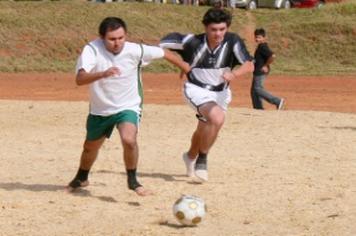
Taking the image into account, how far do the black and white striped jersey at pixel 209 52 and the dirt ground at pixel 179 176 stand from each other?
3.92 ft

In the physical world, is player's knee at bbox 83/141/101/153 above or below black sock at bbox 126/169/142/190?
above

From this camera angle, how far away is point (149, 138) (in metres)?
14.0

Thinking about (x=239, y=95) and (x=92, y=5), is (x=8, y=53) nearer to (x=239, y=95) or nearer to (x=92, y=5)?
(x=92, y=5)

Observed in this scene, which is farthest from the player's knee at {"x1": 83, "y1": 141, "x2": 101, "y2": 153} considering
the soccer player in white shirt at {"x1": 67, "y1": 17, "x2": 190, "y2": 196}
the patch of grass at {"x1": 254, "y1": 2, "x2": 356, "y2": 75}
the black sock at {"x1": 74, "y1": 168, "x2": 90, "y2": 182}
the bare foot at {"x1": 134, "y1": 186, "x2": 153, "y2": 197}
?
the patch of grass at {"x1": 254, "y1": 2, "x2": 356, "y2": 75}

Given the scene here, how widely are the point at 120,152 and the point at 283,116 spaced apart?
15.4ft

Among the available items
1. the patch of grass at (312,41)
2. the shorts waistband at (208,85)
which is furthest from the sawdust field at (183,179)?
the patch of grass at (312,41)

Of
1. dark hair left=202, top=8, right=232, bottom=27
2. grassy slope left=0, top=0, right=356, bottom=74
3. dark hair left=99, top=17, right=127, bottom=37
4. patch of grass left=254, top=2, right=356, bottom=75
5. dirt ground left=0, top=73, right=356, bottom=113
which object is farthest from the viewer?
patch of grass left=254, top=2, right=356, bottom=75

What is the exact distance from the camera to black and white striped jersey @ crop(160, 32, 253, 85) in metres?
10.3

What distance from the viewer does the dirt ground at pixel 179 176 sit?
846 centimetres

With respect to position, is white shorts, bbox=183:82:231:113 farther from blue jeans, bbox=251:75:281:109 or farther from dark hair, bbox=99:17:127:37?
blue jeans, bbox=251:75:281:109

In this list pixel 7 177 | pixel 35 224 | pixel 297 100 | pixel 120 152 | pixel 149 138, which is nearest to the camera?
pixel 35 224

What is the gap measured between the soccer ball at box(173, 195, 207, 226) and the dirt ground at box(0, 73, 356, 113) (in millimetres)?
13846

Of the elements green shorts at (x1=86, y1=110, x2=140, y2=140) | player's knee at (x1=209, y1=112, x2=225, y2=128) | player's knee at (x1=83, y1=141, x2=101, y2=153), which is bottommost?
player's knee at (x1=83, y1=141, x2=101, y2=153)

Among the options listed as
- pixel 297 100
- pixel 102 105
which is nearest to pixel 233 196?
pixel 102 105
